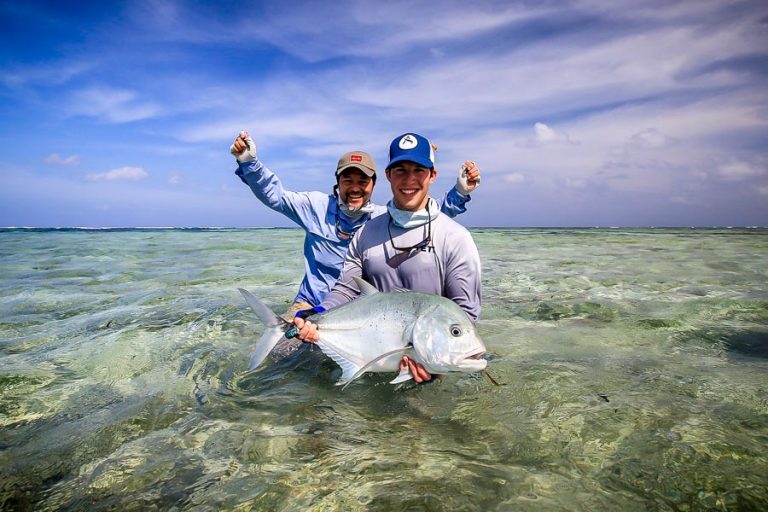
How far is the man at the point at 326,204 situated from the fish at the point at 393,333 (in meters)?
1.73

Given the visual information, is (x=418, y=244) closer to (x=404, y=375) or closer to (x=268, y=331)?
(x=404, y=375)

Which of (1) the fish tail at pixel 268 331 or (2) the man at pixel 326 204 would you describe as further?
(2) the man at pixel 326 204

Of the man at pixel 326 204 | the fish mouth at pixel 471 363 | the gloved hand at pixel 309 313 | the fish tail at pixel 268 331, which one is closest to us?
the fish mouth at pixel 471 363

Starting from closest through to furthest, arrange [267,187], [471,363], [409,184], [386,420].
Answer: [471,363] → [386,420] → [409,184] → [267,187]

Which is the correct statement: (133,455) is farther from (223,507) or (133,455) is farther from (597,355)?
(597,355)

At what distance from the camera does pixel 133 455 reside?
259 cm

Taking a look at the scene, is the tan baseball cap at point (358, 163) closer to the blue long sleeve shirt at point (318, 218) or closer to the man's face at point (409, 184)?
the blue long sleeve shirt at point (318, 218)

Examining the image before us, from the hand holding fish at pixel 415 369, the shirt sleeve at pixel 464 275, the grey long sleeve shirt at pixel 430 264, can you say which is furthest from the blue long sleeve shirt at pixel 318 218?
the hand holding fish at pixel 415 369

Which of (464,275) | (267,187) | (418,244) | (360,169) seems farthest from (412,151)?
(267,187)

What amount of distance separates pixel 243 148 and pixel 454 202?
2.37 m

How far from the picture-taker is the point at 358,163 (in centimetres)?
461

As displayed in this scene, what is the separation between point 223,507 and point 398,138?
9.04 ft

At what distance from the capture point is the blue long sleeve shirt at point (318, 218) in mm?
4973

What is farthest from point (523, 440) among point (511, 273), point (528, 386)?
point (511, 273)
